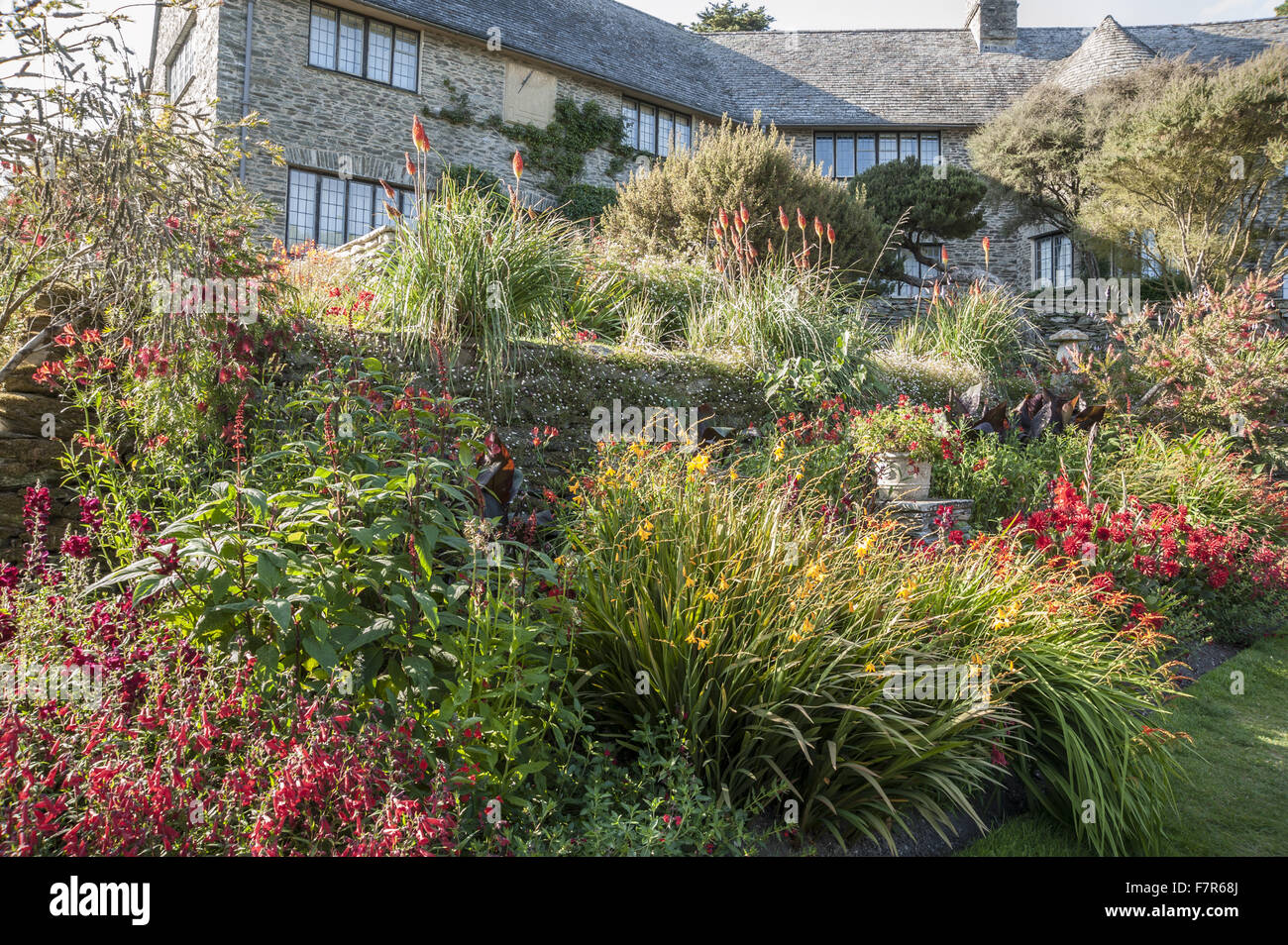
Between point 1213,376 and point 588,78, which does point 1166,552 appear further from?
point 588,78

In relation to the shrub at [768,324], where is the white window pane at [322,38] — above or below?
above

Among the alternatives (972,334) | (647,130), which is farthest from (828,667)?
(647,130)

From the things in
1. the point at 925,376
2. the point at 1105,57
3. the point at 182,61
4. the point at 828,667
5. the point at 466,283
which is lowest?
the point at 828,667

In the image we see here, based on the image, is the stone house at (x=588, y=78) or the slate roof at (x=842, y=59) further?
the slate roof at (x=842, y=59)

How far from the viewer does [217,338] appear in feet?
12.0

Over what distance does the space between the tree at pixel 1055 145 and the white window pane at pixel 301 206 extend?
553 inches

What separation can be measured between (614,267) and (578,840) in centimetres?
586

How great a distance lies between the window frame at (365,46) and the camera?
45.6ft

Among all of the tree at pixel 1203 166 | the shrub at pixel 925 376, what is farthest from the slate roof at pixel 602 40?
the shrub at pixel 925 376

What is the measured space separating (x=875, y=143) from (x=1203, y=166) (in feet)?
29.9

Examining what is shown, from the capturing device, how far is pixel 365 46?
14578mm

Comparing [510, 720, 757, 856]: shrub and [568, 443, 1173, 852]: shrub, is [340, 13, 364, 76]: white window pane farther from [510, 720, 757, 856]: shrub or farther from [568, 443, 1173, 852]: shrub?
[510, 720, 757, 856]: shrub

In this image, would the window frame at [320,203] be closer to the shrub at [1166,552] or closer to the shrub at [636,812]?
the shrub at [1166,552]
